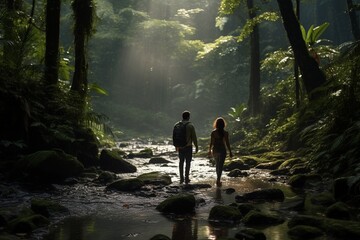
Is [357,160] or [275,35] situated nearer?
[357,160]

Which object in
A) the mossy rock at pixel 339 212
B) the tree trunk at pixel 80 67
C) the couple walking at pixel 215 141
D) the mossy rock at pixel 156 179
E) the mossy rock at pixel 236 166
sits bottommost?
the mossy rock at pixel 339 212

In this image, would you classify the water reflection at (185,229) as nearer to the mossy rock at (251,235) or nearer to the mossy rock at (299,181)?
the mossy rock at (251,235)

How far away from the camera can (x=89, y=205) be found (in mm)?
8008

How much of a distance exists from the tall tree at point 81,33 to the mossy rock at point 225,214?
1017 cm

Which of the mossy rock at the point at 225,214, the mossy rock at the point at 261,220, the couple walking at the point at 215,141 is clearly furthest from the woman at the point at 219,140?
the mossy rock at the point at 261,220

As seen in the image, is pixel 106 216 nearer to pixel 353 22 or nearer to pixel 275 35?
pixel 353 22

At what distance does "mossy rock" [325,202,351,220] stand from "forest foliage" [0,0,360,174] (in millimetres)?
2315

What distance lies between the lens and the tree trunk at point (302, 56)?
15.1 m

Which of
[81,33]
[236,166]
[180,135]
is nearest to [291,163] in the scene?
[236,166]

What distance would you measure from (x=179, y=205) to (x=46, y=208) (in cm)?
223

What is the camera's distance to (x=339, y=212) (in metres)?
6.36

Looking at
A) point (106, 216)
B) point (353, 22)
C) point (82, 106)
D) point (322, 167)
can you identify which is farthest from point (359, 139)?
point (353, 22)

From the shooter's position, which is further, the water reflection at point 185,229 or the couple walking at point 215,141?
the couple walking at point 215,141

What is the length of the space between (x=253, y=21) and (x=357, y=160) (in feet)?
38.8
